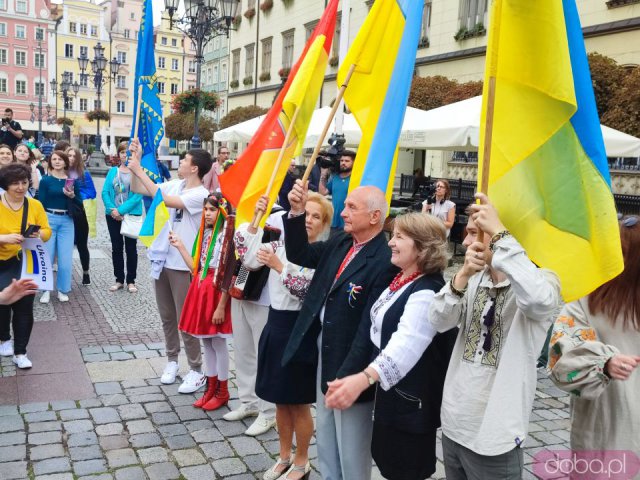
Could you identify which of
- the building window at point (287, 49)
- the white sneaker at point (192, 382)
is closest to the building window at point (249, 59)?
the building window at point (287, 49)

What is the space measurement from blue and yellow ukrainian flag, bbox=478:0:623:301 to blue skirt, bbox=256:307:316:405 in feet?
5.63

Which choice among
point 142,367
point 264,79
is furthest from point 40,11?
point 142,367

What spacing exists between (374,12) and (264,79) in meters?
35.8

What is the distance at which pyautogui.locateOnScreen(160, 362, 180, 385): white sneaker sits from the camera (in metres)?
5.50

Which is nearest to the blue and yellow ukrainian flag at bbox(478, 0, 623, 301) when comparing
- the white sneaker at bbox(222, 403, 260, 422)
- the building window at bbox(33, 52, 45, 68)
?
the white sneaker at bbox(222, 403, 260, 422)

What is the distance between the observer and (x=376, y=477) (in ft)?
13.3

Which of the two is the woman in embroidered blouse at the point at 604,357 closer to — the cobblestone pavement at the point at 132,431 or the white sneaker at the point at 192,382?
the cobblestone pavement at the point at 132,431

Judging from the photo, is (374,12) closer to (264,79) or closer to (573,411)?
(573,411)

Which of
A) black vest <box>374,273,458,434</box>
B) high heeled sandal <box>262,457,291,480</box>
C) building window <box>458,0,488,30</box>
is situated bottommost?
high heeled sandal <box>262,457,291,480</box>

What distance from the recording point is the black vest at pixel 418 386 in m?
2.79

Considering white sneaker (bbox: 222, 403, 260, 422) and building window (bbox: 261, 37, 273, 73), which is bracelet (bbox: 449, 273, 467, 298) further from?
building window (bbox: 261, 37, 273, 73)

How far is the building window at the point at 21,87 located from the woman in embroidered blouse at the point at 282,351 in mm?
86448

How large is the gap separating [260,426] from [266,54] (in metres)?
37.0

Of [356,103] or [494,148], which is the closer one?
[494,148]
